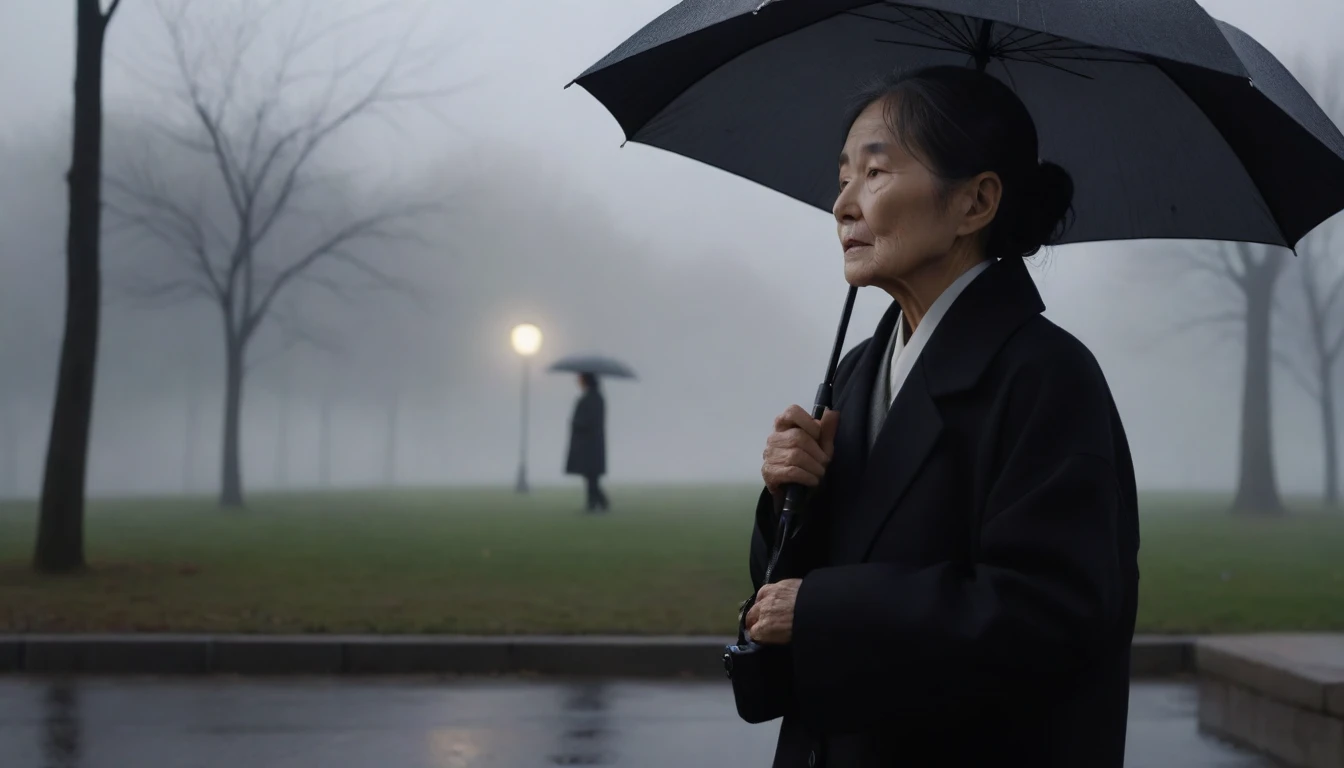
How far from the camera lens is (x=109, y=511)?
65.7ft

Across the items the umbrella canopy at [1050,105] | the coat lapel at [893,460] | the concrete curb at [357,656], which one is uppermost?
the umbrella canopy at [1050,105]

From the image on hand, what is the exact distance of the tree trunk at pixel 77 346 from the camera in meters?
11.4

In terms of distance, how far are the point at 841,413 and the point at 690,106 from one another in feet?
3.84

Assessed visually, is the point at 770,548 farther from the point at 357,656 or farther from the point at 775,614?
the point at 357,656

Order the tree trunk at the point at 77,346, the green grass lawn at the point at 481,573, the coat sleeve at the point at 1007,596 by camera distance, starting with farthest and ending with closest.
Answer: the tree trunk at the point at 77,346 < the green grass lawn at the point at 481,573 < the coat sleeve at the point at 1007,596

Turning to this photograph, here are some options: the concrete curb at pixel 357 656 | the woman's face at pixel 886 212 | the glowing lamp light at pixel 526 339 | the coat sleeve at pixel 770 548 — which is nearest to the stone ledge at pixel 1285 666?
the concrete curb at pixel 357 656

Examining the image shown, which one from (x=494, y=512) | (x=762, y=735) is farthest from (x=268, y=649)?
(x=494, y=512)

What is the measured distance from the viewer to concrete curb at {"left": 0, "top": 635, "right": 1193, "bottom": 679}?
309 inches

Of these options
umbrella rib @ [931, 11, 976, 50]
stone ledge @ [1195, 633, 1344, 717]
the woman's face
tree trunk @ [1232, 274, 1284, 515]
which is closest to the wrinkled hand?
the woman's face

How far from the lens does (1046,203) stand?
2367 millimetres

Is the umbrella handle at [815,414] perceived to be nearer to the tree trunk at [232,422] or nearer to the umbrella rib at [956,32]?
the umbrella rib at [956,32]

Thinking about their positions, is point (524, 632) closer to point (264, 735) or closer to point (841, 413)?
point (264, 735)

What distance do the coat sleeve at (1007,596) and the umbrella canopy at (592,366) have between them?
19.2m

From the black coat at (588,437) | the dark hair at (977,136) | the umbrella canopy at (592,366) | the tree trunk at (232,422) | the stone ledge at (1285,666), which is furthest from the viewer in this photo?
the umbrella canopy at (592,366)
